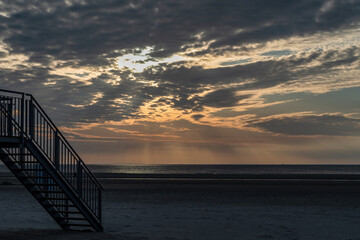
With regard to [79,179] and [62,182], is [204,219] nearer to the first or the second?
[79,179]

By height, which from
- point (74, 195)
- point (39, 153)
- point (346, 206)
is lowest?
point (346, 206)

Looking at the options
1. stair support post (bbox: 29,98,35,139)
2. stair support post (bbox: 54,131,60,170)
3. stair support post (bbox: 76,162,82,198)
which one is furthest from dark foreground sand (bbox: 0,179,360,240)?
stair support post (bbox: 29,98,35,139)

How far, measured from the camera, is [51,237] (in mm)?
14609

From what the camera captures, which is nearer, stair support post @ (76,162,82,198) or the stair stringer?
the stair stringer

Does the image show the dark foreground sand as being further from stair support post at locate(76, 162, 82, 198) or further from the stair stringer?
stair support post at locate(76, 162, 82, 198)

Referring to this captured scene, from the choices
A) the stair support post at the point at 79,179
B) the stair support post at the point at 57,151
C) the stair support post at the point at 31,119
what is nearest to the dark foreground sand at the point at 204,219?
the stair support post at the point at 79,179

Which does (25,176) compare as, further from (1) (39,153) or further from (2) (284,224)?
(2) (284,224)

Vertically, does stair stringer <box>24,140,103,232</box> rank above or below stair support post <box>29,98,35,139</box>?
below

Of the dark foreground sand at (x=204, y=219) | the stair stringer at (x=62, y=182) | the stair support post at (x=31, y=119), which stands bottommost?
the dark foreground sand at (x=204, y=219)

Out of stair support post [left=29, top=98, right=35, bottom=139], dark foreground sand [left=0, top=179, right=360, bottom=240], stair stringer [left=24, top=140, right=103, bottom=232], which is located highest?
stair support post [left=29, top=98, right=35, bottom=139]

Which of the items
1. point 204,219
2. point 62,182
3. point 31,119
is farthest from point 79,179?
point 204,219

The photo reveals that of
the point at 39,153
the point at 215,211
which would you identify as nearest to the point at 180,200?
the point at 215,211

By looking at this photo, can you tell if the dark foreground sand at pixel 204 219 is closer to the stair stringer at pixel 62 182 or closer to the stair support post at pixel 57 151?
the stair stringer at pixel 62 182

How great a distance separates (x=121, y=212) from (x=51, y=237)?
743cm
